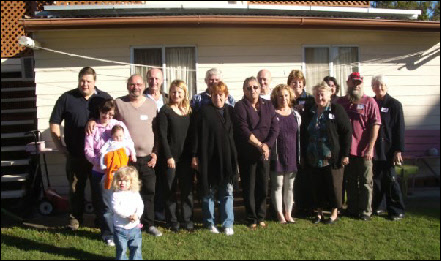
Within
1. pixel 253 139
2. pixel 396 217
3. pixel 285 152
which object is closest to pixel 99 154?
pixel 253 139

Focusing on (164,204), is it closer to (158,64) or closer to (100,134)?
(100,134)

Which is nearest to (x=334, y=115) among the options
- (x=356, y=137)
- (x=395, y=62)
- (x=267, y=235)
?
(x=356, y=137)

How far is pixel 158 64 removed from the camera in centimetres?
820

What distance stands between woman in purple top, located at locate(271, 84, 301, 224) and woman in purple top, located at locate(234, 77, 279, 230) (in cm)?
21

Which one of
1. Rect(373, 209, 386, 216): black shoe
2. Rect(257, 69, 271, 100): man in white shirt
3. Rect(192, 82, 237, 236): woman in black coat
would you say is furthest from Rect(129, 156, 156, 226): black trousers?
Rect(373, 209, 386, 216): black shoe

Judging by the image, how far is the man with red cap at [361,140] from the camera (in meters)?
5.98

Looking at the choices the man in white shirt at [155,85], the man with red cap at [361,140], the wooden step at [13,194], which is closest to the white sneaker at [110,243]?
the man in white shirt at [155,85]

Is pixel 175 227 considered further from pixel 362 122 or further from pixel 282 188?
pixel 362 122

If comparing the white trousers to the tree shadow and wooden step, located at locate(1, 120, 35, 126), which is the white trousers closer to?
the tree shadow

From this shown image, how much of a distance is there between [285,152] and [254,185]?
23.9 inches

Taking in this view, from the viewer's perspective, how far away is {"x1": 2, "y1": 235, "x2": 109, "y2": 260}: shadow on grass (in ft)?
15.4

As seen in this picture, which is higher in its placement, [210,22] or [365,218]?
[210,22]

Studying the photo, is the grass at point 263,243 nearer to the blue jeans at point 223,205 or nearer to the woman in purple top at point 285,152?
the blue jeans at point 223,205

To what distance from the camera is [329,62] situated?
28.7ft
